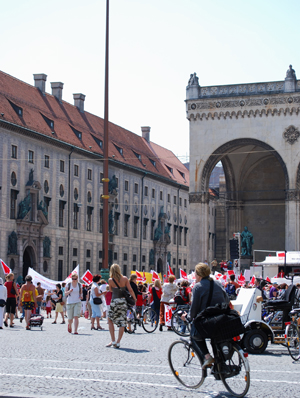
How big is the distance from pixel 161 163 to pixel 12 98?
1184 inches

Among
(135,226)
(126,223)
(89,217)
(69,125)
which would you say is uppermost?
A: (69,125)

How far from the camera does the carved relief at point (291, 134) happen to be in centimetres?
4278

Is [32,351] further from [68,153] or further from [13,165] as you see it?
[68,153]

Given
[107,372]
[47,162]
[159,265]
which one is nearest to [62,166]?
[47,162]

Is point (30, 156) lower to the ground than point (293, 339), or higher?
higher

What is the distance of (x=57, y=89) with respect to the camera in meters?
64.7

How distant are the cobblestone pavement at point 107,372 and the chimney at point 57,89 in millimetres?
50204

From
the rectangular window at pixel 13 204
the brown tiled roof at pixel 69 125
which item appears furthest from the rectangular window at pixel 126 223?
the rectangular window at pixel 13 204

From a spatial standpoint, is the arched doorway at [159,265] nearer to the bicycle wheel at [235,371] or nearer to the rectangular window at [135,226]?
the rectangular window at [135,226]

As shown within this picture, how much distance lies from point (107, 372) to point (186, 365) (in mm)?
1682

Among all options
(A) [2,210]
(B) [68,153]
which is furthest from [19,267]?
(B) [68,153]

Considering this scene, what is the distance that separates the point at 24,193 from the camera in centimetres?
5222

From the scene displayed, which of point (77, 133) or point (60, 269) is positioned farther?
point (77, 133)

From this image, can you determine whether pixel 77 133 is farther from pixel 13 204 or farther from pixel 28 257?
pixel 28 257
